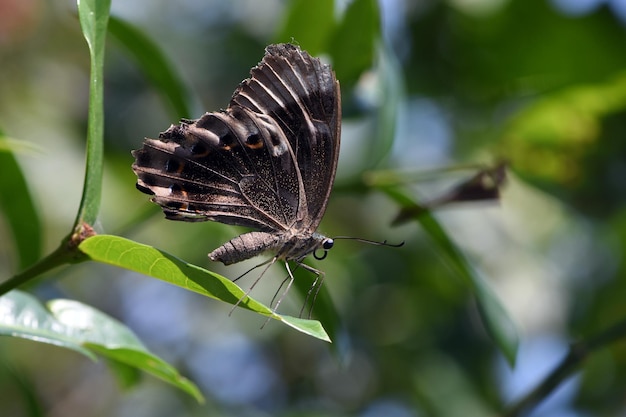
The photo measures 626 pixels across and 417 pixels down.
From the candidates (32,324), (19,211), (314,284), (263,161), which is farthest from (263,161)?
(32,324)

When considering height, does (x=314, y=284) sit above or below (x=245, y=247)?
below

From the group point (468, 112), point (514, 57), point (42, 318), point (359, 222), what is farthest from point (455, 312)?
point (42, 318)

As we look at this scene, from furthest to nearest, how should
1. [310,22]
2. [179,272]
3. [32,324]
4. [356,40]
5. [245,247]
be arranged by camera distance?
[310,22]
[356,40]
[245,247]
[32,324]
[179,272]

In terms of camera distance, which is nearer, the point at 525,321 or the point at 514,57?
the point at 514,57

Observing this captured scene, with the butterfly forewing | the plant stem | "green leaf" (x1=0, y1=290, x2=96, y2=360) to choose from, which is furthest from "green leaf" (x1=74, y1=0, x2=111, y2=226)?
the butterfly forewing

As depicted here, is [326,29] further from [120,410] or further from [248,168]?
[120,410]

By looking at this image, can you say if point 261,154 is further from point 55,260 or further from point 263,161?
point 55,260
